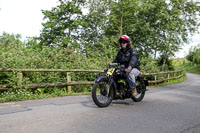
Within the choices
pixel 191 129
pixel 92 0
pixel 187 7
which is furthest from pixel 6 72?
pixel 187 7

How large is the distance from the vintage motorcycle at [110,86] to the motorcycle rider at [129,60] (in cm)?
19

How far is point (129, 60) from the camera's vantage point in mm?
6285

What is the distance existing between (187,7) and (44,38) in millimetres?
20613

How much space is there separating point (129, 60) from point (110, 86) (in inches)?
40.5

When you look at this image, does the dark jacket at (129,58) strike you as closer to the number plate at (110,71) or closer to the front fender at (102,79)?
the number plate at (110,71)

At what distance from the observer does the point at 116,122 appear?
4.21m

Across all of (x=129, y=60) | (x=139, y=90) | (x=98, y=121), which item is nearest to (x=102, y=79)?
(x=129, y=60)

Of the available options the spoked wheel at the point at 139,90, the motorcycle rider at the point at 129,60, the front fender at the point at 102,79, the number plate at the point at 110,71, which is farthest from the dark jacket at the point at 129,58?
the front fender at the point at 102,79

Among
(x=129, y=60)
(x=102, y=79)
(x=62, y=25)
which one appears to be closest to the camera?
(x=102, y=79)

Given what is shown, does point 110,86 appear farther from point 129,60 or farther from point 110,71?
point 129,60

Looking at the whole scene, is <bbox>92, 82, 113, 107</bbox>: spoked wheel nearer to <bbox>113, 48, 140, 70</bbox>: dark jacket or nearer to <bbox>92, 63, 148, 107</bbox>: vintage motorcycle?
<bbox>92, 63, 148, 107</bbox>: vintage motorcycle

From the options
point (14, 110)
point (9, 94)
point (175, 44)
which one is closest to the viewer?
point (14, 110)

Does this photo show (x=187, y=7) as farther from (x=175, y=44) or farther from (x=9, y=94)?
(x=9, y=94)

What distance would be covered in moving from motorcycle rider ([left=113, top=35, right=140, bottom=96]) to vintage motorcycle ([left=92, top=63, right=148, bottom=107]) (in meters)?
0.19
